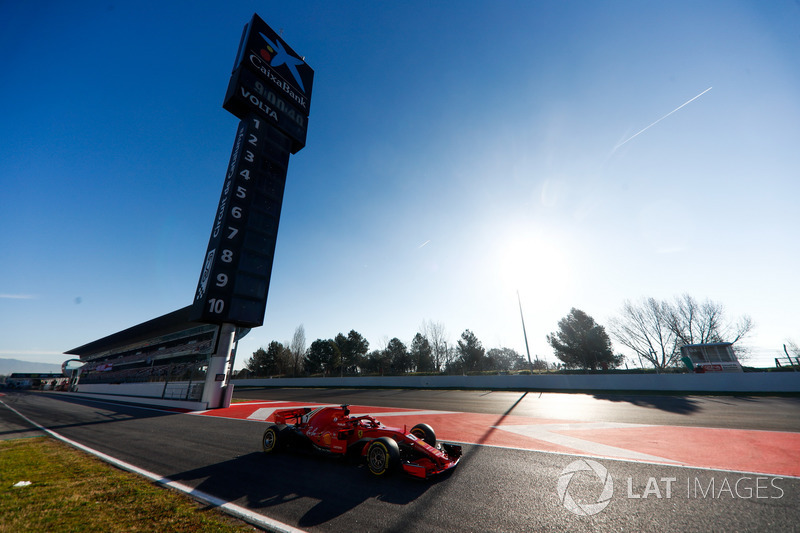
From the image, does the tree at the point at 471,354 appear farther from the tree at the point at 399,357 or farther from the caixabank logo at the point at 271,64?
the caixabank logo at the point at 271,64

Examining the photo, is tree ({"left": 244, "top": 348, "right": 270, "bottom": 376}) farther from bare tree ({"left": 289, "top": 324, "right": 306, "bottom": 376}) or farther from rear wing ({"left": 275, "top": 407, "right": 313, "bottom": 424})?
rear wing ({"left": 275, "top": 407, "right": 313, "bottom": 424})

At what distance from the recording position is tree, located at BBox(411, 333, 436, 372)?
53.2 m

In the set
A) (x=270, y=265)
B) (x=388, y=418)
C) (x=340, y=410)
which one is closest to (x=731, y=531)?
(x=340, y=410)

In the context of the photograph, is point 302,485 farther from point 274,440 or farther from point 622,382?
point 622,382

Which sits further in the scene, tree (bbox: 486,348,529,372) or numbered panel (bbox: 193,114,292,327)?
tree (bbox: 486,348,529,372)

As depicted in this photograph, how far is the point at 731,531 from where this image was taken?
132 inches

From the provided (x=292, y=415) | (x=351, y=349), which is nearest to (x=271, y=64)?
(x=292, y=415)

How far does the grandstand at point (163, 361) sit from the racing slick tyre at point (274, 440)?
488 inches

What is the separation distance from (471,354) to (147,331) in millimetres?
48575

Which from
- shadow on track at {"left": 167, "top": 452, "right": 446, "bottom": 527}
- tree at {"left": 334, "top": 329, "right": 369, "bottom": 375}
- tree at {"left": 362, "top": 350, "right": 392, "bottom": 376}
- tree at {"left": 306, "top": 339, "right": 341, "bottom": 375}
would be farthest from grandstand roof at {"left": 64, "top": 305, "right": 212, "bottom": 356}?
tree at {"left": 362, "top": 350, "right": 392, "bottom": 376}

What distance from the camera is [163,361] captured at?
110 feet

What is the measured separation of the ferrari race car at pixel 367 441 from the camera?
17.3 ft

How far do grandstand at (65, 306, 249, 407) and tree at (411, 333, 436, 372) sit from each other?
112 ft

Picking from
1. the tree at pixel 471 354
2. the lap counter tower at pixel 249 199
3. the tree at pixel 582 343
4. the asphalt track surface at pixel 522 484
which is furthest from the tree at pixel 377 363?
the asphalt track surface at pixel 522 484
